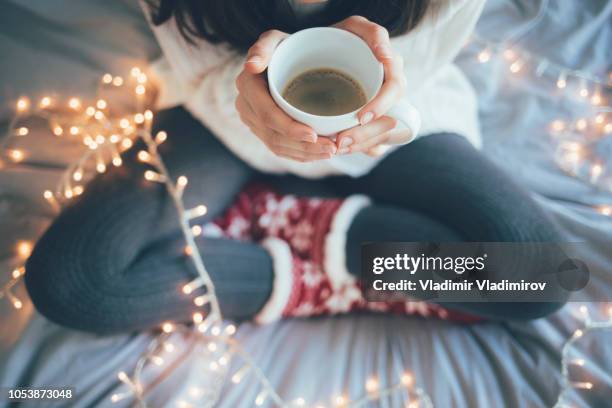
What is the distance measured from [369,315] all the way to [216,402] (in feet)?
0.61

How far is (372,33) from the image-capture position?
1.28ft

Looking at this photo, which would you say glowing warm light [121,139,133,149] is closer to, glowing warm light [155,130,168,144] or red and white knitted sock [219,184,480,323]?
glowing warm light [155,130,168,144]

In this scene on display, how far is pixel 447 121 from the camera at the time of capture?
542mm

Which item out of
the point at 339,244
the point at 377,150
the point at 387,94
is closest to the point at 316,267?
the point at 339,244

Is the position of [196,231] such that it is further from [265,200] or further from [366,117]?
[366,117]

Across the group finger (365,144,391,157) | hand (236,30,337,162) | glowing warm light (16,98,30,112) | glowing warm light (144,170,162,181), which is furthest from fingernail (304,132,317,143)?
glowing warm light (16,98,30,112)

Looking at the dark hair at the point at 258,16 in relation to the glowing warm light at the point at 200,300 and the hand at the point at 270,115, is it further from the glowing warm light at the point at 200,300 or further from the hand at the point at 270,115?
the glowing warm light at the point at 200,300

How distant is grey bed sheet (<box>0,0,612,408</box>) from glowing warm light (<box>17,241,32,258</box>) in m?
0.01

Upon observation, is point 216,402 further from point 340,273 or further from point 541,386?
point 541,386

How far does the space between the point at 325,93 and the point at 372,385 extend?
0.30m

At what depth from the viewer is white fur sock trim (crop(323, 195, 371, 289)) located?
531 mm

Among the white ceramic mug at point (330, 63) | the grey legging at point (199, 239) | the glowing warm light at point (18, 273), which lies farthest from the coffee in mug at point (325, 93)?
the glowing warm light at point (18, 273)

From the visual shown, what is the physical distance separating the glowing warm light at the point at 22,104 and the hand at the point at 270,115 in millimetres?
352

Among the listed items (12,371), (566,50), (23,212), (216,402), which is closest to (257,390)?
(216,402)
